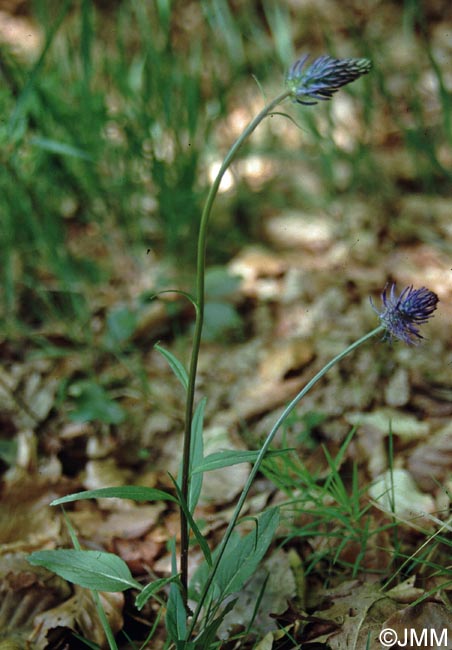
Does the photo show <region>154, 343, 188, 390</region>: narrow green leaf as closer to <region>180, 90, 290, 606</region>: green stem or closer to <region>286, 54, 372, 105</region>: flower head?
<region>180, 90, 290, 606</region>: green stem

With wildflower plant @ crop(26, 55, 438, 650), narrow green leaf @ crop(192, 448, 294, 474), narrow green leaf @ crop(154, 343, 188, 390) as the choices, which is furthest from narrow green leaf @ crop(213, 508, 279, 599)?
narrow green leaf @ crop(154, 343, 188, 390)

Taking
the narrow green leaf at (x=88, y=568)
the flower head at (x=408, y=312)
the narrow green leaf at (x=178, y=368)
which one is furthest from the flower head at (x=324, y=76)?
the narrow green leaf at (x=88, y=568)

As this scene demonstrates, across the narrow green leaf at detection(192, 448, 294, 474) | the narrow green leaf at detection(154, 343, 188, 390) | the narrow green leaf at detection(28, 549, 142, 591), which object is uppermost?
the narrow green leaf at detection(154, 343, 188, 390)

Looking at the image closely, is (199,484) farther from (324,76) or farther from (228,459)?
(324,76)

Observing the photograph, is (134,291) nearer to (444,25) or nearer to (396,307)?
(396,307)

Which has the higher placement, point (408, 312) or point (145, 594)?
point (408, 312)

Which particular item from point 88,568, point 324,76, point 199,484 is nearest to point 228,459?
point 199,484
